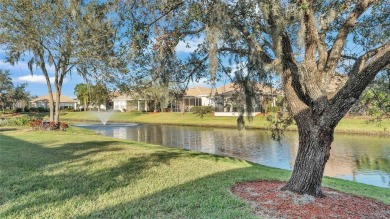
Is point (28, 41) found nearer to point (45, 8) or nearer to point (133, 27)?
point (45, 8)

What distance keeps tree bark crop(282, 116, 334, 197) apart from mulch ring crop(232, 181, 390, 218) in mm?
186

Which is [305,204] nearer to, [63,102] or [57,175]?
[57,175]

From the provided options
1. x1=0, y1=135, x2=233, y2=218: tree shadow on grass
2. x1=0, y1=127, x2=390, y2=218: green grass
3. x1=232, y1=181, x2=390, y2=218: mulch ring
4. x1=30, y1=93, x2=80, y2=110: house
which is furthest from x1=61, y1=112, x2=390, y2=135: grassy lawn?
x1=30, y1=93, x2=80, y2=110: house

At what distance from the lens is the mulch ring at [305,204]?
446 cm

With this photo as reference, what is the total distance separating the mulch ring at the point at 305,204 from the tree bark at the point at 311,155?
186 millimetres

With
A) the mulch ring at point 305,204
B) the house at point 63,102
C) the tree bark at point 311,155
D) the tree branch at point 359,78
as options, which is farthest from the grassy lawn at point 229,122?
the house at point 63,102

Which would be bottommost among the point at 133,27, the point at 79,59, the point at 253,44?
the point at 253,44

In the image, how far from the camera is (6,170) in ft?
21.5

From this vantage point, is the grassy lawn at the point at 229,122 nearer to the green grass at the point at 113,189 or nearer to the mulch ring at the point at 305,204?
the green grass at the point at 113,189

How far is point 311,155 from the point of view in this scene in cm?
519

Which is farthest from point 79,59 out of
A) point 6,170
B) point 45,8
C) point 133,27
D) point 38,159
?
point 133,27

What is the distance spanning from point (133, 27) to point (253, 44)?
2.13m

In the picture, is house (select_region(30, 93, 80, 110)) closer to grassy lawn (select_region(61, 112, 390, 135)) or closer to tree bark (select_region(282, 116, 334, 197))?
grassy lawn (select_region(61, 112, 390, 135))

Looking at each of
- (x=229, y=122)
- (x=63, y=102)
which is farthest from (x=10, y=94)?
(x=229, y=122)
